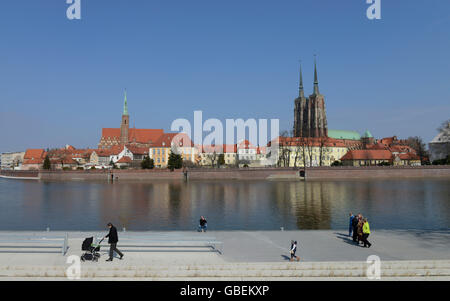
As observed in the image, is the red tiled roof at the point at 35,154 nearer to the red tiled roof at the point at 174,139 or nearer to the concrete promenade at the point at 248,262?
the red tiled roof at the point at 174,139

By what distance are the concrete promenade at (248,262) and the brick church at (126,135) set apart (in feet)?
479

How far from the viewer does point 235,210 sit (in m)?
35.0

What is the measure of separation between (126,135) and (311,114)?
8260cm

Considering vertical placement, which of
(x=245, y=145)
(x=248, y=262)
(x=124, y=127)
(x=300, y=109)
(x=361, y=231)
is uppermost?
(x=300, y=109)

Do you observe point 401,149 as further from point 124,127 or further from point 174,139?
point 124,127

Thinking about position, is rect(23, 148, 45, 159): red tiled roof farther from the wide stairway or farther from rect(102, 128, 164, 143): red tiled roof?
the wide stairway

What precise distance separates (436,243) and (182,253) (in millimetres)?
10769

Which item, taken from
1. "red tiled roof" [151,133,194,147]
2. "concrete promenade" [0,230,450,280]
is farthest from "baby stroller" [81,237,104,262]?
"red tiled roof" [151,133,194,147]

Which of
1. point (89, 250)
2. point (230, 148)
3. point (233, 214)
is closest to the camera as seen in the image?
point (89, 250)

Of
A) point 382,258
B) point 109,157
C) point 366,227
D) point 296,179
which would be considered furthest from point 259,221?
point 109,157

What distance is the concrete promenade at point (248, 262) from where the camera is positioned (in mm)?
12000

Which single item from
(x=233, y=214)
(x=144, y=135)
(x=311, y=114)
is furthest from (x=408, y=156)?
(x=233, y=214)

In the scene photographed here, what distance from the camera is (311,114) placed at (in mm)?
160375
